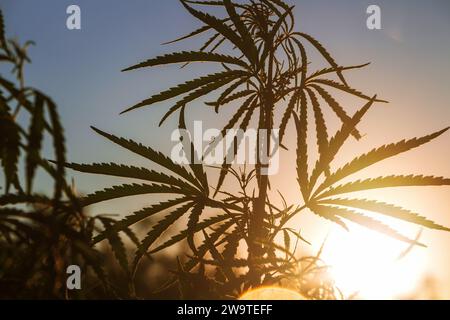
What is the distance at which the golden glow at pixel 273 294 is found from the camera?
1.31 m

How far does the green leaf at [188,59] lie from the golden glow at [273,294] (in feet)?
2.65

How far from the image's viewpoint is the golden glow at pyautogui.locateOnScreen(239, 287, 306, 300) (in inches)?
51.6

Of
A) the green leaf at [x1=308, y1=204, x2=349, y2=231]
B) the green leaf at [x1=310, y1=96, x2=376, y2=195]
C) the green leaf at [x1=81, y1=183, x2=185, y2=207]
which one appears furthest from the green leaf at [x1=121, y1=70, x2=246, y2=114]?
the green leaf at [x1=308, y1=204, x2=349, y2=231]

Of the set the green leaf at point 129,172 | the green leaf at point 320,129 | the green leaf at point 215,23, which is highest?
the green leaf at point 215,23

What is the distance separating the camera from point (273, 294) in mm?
1325

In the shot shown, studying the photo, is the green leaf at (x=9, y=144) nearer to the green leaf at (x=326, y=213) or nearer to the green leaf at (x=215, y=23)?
the green leaf at (x=215, y=23)

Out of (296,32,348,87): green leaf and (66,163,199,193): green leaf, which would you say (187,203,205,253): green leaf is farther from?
(296,32,348,87): green leaf

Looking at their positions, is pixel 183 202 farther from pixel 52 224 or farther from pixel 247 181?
pixel 52 224

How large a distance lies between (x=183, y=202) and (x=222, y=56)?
1.77ft

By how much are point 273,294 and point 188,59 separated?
0.85 m

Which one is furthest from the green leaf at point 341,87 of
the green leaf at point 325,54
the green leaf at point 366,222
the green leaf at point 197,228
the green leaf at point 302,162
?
the green leaf at point 197,228

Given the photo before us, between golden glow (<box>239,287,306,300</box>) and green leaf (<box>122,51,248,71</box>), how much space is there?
2.65ft

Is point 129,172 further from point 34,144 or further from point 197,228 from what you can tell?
point 34,144
